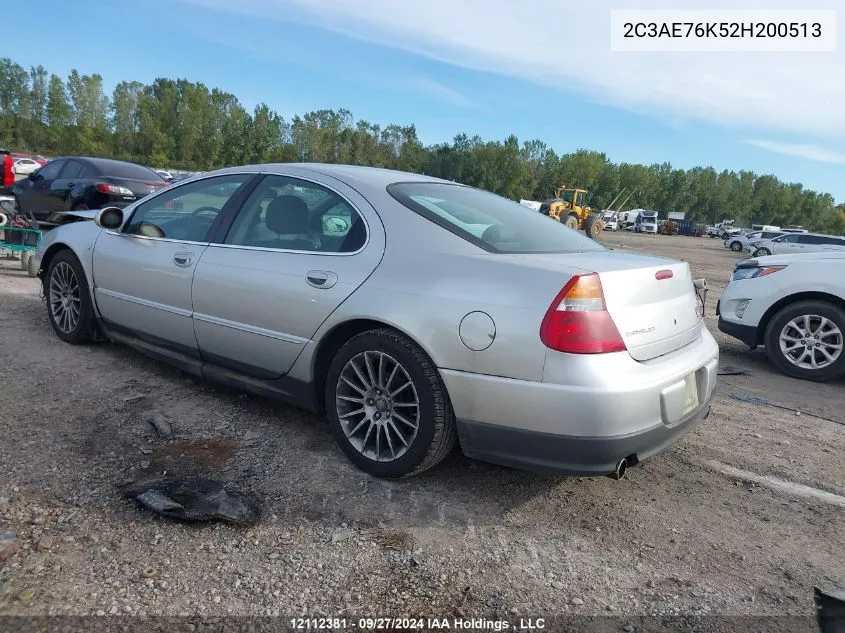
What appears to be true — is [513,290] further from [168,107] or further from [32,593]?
[168,107]

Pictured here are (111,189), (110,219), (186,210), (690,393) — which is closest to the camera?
(690,393)

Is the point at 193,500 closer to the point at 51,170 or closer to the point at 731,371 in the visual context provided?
the point at 731,371

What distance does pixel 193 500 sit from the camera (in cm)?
267

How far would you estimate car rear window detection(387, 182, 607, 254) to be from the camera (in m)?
3.05

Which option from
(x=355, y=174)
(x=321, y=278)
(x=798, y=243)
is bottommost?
(x=798, y=243)

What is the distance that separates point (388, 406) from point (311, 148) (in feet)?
291

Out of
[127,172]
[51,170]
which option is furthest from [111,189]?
[51,170]

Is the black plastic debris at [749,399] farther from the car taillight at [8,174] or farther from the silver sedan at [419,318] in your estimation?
the car taillight at [8,174]

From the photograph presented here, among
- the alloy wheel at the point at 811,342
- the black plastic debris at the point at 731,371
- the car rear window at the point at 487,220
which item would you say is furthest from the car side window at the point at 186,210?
the alloy wheel at the point at 811,342

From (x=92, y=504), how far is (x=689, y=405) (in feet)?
8.85

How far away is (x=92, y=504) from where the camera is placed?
2.66 metres

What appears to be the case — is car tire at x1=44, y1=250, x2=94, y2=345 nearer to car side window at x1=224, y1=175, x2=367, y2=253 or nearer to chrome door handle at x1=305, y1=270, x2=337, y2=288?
car side window at x1=224, y1=175, x2=367, y2=253

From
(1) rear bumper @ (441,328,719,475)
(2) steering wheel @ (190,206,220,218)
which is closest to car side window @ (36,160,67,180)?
(2) steering wheel @ (190,206,220,218)

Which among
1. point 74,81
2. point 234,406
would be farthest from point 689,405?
point 74,81
